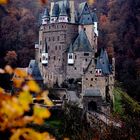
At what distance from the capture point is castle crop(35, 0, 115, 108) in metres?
45.5

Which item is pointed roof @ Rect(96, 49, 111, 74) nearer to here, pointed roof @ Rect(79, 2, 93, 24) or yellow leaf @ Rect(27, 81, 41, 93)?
pointed roof @ Rect(79, 2, 93, 24)

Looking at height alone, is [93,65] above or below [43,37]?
below

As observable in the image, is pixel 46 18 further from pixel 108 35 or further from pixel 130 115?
pixel 108 35

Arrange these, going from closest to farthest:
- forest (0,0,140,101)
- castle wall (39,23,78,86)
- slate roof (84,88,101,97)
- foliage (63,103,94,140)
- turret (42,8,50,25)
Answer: foliage (63,103,94,140) < slate roof (84,88,101,97) < castle wall (39,23,78,86) < turret (42,8,50,25) < forest (0,0,140,101)

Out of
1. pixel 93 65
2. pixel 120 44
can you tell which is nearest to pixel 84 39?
pixel 93 65

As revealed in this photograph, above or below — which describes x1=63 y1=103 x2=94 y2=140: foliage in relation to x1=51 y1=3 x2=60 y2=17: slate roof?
below

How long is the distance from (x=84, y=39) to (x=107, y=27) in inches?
814

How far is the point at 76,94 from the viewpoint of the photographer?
148 ft

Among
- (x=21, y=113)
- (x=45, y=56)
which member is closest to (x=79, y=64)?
(x=45, y=56)

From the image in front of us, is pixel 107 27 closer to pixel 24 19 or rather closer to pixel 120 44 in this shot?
pixel 120 44

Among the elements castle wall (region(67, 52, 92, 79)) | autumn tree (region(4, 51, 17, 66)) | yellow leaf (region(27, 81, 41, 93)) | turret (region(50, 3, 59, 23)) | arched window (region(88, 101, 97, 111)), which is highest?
turret (region(50, 3, 59, 23))

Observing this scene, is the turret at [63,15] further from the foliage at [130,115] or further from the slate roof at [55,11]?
the foliage at [130,115]

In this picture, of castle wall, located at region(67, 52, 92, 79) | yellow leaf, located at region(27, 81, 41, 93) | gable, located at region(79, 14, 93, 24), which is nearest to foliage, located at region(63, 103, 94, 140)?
castle wall, located at region(67, 52, 92, 79)

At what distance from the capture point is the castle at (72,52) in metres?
45.5
